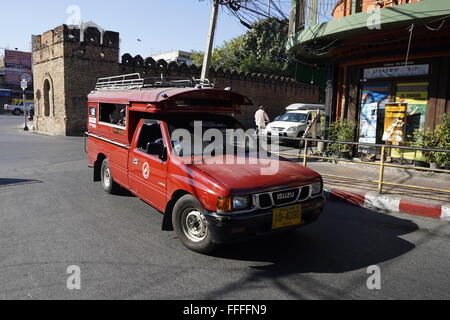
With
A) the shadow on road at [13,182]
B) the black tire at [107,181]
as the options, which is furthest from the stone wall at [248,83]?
the black tire at [107,181]

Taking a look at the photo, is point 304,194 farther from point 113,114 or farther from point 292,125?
point 292,125

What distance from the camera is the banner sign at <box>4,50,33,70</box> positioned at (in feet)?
194

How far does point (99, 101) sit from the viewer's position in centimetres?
743

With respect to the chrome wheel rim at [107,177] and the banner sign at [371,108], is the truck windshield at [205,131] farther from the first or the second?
the banner sign at [371,108]

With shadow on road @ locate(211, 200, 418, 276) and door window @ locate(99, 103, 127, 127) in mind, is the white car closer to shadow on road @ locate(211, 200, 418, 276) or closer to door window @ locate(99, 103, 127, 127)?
door window @ locate(99, 103, 127, 127)

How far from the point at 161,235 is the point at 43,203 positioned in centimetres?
277

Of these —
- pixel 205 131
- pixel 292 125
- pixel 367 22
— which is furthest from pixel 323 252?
pixel 292 125

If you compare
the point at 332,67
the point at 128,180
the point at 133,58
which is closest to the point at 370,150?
the point at 332,67

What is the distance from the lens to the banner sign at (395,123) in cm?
915

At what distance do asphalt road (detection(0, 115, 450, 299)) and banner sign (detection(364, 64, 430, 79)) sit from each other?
194 inches

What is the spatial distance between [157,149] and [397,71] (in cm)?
768

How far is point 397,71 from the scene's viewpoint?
955 centimetres

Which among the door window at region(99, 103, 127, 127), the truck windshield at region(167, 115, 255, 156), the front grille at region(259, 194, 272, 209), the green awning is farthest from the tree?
the front grille at region(259, 194, 272, 209)

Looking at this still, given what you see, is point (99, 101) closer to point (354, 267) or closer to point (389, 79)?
point (354, 267)
